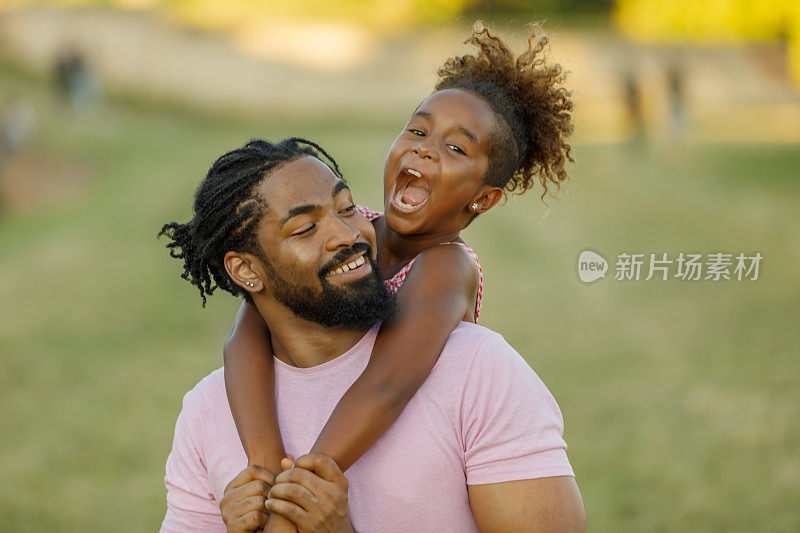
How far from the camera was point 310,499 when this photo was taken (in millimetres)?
2279

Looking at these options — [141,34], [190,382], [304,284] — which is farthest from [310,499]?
[141,34]

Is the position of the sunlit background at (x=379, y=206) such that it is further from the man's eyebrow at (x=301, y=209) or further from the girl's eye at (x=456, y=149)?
the man's eyebrow at (x=301, y=209)

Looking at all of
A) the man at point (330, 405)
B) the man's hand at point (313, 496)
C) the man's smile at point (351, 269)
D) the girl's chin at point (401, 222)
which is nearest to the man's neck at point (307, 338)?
the man at point (330, 405)

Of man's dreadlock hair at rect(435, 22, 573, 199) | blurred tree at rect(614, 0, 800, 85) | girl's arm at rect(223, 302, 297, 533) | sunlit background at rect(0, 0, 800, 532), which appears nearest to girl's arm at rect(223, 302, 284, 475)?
girl's arm at rect(223, 302, 297, 533)

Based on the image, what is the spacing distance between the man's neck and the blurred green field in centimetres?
133

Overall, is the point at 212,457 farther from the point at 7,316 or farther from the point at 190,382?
the point at 7,316

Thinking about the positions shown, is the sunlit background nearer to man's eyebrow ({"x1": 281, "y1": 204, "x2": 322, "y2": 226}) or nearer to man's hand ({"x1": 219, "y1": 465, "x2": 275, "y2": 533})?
man's eyebrow ({"x1": 281, "y1": 204, "x2": 322, "y2": 226})

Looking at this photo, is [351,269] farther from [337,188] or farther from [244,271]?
[244,271]

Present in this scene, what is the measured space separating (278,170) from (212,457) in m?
0.86

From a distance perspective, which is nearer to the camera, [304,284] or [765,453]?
[304,284]

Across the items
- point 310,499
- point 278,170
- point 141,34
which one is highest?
point 141,34

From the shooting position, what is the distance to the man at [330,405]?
229 cm

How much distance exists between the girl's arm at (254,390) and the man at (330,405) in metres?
0.04

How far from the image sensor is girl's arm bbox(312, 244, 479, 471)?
7.79 feet
